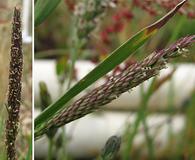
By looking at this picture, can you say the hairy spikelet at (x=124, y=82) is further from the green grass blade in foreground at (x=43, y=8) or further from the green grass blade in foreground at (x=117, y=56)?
the green grass blade in foreground at (x=43, y=8)

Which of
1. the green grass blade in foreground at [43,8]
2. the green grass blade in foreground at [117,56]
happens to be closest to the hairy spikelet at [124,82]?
the green grass blade in foreground at [117,56]

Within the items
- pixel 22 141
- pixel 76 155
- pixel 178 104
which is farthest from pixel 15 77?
pixel 178 104

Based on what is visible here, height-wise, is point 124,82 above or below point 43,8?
below

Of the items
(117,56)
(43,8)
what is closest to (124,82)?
(117,56)

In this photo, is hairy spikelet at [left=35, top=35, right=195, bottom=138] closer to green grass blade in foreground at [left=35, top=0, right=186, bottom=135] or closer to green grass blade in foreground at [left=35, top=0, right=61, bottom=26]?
green grass blade in foreground at [left=35, top=0, right=186, bottom=135]

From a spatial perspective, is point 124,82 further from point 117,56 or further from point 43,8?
point 43,8

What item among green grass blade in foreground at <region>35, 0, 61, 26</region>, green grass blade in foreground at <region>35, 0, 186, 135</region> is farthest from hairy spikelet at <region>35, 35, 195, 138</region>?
green grass blade in foreground at <region>35, 0, 61, 26</region>
